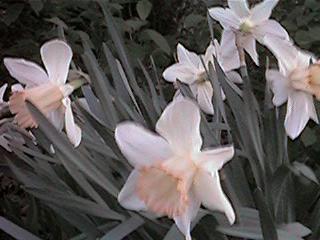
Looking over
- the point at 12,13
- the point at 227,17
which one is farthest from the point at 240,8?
the point at 12,13

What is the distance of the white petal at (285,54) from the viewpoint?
1.27m

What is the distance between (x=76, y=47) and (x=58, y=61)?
4.33 ft

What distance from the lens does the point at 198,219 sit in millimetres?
1143

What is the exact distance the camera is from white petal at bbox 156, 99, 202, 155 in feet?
3.23

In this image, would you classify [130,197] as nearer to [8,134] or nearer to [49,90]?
[49,90]

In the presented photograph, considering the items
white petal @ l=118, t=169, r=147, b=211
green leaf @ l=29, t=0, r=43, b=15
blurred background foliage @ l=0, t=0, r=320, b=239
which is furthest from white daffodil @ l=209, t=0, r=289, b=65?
green leaf @ l=29, t=0, r=43, b=15

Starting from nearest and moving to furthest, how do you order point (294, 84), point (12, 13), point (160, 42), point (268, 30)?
point (294, 84)
point (268, 30)
point (160, 42)
point (12, 13)

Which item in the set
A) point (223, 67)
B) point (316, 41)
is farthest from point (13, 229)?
point (316, 41)

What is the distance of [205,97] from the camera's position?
1.40m

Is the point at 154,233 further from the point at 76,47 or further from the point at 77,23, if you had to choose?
the point at 77,23

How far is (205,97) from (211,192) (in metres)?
0.42

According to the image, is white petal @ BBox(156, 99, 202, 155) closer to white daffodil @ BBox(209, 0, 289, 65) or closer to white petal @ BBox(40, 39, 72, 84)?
white petal @ BBox(40, 39, 72, 84)

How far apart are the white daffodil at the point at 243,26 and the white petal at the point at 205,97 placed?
6 centimetres

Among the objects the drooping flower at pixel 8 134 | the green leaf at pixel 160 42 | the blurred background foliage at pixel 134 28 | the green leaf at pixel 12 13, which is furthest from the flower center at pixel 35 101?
the green leaf at pixel 12 13
